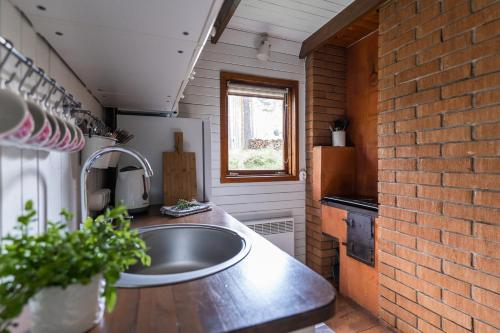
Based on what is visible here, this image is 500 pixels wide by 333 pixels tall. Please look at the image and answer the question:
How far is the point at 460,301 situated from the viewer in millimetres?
1399

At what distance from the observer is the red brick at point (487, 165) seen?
1.24 metres

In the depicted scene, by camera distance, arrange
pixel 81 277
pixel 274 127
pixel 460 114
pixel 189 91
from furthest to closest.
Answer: pixel 274 127, pixel 189 91, pixel 460 114, pixel 81 277

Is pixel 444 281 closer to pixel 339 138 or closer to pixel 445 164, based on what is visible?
pixel 445 164

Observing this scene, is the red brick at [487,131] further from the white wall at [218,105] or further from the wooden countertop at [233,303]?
the white wall at [218,105]

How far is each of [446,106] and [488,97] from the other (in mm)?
198

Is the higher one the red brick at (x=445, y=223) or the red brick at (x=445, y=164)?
the red brick at (x=445, y=164)

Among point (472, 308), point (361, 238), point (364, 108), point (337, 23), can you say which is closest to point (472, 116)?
point (472, 308)

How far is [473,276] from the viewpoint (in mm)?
1336

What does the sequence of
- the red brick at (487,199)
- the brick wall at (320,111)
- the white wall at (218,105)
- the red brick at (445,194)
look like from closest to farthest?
the red brick at (487,199), the red brick at (445,194), the white wall at (218,105), the brick wall at (320,111)

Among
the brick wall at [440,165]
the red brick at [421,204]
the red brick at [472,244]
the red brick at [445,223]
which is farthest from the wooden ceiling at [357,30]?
the red brick at [472,244]

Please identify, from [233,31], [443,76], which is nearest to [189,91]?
[233,31]

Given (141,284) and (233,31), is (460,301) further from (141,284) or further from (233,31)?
(233,31)

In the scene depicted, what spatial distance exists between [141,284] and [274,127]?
2.35 metres

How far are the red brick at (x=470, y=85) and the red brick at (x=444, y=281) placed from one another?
3.40ft
